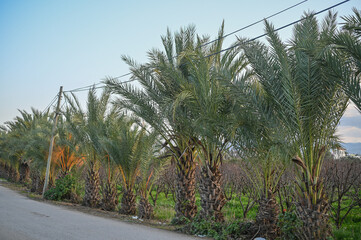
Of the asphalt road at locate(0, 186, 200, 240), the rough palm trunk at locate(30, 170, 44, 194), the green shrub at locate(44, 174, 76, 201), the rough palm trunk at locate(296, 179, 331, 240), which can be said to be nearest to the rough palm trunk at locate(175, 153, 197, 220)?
the asphalt road at locate(0, 186, 200, 240)

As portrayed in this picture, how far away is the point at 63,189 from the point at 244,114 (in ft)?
40.4

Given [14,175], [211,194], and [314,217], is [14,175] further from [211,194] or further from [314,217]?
[314,217]

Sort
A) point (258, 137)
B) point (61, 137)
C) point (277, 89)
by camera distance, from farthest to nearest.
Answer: point (61, 137) < point (258, 137) < point (277, 89)

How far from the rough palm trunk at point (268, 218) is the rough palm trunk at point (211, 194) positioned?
135 cm

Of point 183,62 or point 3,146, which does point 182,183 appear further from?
point 3,146

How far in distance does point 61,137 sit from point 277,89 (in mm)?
13678

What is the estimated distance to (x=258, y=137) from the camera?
7.98 meters

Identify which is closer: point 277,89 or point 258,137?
point 277,89

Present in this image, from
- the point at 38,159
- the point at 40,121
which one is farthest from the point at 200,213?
the point at 40,121

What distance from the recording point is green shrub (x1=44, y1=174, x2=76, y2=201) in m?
16.8

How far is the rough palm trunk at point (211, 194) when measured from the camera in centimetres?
916

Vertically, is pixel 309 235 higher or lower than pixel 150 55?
lower

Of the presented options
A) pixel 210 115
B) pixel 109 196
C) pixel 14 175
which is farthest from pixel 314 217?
pixel 14 175

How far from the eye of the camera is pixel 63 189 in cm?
1673
